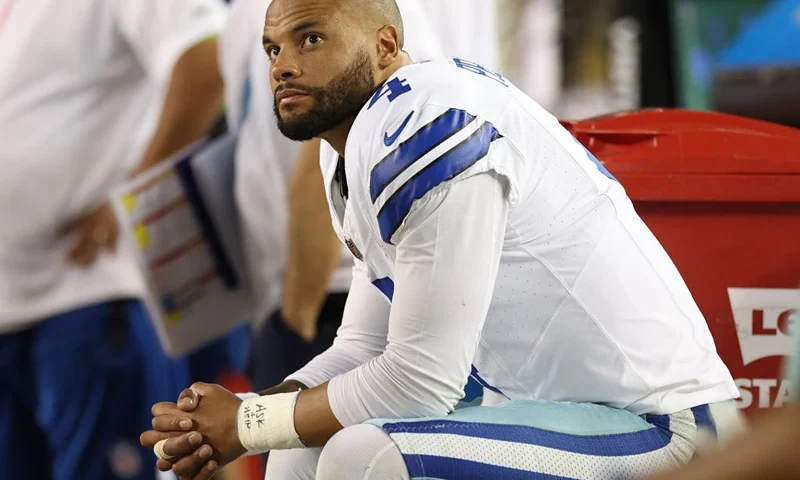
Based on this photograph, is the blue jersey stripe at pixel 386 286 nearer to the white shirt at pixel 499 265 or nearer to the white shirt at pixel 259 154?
the white shirt at pixel 499 265

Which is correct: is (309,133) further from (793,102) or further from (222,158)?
(793,102)

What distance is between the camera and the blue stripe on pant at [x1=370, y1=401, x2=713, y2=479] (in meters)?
1.39

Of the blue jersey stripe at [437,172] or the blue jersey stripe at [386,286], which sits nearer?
the blue jersey stripe at [437,172]

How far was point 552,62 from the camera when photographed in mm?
6949

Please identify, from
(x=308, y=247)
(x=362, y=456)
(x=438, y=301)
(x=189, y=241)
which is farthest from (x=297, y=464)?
(x=189, y=241)

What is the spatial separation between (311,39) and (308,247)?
38.2 inches

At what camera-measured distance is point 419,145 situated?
1396 mm

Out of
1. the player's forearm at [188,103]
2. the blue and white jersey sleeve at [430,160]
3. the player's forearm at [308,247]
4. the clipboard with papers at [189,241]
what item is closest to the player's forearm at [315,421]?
the blue and white jersey sleeve at [430,160]

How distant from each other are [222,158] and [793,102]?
3.67m

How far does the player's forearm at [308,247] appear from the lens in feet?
7.84

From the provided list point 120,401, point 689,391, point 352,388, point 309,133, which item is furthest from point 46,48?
point 689,391

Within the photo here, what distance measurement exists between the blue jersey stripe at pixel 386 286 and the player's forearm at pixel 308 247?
0.74 meters

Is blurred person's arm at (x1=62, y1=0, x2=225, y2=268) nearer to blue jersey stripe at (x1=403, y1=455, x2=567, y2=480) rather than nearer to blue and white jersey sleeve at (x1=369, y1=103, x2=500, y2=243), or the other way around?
blue and white jersey sleeve at (x1=369, y1=103, x2=500, y2=243)

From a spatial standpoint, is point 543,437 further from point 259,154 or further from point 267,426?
point 259,154
